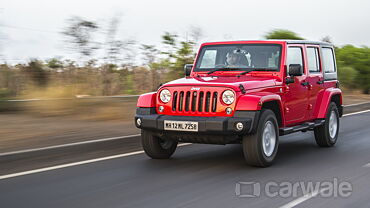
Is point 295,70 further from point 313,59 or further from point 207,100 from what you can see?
point 207,100

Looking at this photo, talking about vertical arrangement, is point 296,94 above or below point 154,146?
above

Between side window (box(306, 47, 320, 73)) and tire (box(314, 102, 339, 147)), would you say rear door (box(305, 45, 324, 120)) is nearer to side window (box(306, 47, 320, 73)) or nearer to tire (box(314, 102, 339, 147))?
side window (box(306, 47, 320, 73))

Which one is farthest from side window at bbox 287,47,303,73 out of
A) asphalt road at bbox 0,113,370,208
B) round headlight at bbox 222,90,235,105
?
round headlight at bbox 222,90,235,105

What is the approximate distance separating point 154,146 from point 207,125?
3.92ft

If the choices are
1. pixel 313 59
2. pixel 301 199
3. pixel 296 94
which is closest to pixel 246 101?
pixel 296 94

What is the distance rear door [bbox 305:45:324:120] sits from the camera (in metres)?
9.02

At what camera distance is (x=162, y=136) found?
7633mm

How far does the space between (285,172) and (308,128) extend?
6.01ft

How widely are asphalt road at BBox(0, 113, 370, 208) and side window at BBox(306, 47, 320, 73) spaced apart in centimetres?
137

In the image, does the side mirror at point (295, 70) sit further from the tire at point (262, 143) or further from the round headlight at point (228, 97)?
the round headlight at point (228, 97)

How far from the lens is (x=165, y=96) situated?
7602 mm

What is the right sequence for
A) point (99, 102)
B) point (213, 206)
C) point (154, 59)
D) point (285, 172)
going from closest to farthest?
1. point (213, 206)
2. point (285, 172)
3. point (99, 102)
4. point (154, 59)

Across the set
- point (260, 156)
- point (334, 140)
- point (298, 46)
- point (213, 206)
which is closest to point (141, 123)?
point (260, 156)

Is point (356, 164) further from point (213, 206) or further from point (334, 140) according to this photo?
point (213, 206)
